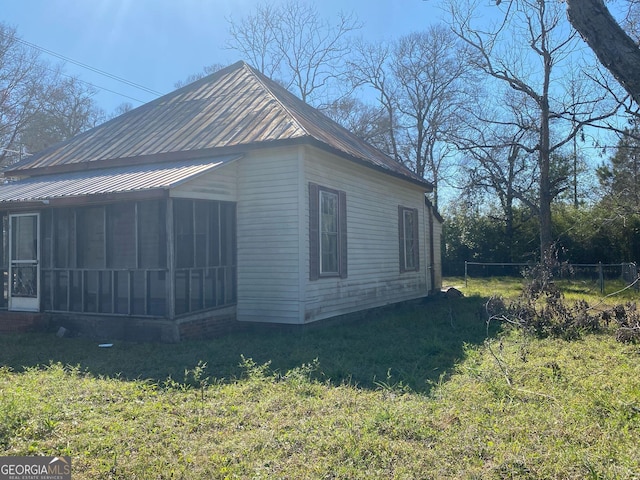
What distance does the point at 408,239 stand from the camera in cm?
1456

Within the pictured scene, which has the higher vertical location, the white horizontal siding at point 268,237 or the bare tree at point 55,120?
the bare tree at point 55,120

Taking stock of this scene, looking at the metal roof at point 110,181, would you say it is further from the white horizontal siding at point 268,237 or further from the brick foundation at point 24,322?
the brick foundation at point 24,322

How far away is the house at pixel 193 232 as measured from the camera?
8.74 meters

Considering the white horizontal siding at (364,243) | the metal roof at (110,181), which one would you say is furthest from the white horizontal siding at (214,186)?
the white horizontal siding at (364,243)

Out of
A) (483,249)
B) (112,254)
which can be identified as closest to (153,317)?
(112,254)

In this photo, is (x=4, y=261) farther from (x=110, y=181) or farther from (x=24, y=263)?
(x=110, y=181)

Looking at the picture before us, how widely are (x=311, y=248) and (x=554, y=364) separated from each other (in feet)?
14.8

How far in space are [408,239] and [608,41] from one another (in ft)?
34.0

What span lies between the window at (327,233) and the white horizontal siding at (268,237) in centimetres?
39

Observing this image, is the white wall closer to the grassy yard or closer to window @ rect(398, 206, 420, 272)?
the grassy yard

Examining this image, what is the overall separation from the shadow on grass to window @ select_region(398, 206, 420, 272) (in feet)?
12.7

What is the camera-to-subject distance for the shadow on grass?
20.8 feet

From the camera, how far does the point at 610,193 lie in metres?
23.6

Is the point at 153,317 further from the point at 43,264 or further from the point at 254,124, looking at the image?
Answer: the point at 254,124
